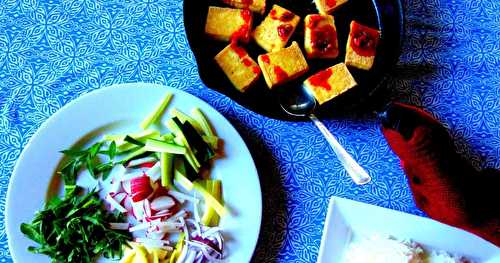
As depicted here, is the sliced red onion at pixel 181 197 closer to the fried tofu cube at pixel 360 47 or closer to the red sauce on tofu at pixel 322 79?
the red sauce on tofu at pixel 322 79

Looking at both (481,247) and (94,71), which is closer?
(481,247)

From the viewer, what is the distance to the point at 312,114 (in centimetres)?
189

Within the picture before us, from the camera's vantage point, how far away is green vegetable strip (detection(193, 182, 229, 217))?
1852mm

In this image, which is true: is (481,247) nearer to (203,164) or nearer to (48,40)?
(203,164)

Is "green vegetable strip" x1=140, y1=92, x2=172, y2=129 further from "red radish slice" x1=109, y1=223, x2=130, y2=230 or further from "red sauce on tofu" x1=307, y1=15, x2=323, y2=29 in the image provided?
"red sauce on tofu" x1=307, y1=15, x2=323, y2=29

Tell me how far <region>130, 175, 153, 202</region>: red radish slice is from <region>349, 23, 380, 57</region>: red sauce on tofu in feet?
2.47

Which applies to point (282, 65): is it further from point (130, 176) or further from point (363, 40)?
point (130, 176)

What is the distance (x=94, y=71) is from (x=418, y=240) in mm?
1134

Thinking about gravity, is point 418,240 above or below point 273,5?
below

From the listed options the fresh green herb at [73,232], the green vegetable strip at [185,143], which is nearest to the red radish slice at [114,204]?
the fresh green herb at [73,232]

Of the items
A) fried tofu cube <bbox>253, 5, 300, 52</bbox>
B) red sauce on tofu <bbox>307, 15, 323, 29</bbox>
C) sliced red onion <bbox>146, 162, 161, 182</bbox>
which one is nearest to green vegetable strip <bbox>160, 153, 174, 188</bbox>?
sliced red onion <bbox>146, 162, 161, 182</bbox>

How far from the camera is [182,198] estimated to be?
188 cm

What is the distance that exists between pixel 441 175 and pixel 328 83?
0.43m

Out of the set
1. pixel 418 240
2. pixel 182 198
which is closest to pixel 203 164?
pixel 182 198
